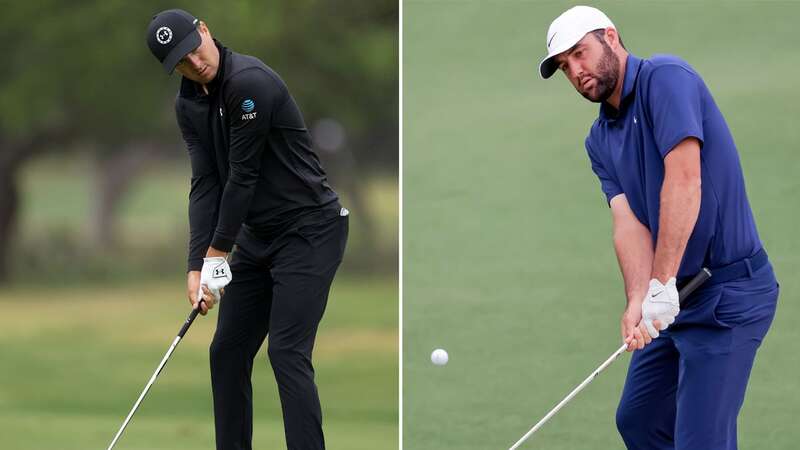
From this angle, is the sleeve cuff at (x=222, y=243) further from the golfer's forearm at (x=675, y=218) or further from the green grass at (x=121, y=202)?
the green grass at (x=121, y=202)

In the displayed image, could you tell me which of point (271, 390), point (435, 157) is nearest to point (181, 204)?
point (271, 390)

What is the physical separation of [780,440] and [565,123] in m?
1.74

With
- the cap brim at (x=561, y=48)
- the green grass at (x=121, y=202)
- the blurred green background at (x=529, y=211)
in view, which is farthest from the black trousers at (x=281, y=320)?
the green grass at (x=121, y=202)

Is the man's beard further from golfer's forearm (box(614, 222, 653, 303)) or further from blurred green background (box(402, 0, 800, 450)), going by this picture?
blurred green background (box(402, 0, 800, 450))

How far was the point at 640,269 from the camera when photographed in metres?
3.38

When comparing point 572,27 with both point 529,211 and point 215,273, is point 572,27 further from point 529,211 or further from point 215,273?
point 529,211

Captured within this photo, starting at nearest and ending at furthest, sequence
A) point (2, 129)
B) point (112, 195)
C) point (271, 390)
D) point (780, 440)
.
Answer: point (780, 440), point (271, 390), point (2, 129), point (112, 195)

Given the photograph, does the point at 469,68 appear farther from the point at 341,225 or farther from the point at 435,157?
the point at 341,225

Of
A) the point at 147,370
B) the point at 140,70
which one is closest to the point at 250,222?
the point at 147,370

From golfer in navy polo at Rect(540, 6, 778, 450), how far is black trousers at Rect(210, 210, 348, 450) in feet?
3.22

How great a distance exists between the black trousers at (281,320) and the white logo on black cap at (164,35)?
0.70 m

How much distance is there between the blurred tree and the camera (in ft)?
46.0

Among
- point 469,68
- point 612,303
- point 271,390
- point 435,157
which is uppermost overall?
point 469,68

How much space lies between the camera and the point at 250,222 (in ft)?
12.7
